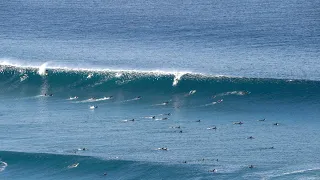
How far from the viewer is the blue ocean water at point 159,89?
353 ft

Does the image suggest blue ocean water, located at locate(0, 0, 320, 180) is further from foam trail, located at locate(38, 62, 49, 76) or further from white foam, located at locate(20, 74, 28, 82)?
foam trail, located at locate(38, 62, 49, 76)

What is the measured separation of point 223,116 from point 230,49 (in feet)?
80.9

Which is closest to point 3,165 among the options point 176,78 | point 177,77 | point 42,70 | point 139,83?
point 139,83

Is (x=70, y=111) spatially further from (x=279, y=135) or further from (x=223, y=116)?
(x=279, y=135)

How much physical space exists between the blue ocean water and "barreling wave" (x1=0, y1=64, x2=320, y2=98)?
17 centimetres

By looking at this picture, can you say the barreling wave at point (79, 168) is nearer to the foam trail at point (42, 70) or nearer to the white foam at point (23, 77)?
the white foam at point (23, 77)

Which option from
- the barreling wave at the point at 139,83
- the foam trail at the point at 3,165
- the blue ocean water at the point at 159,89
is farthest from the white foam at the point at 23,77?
the foam trail at the point at 3,165

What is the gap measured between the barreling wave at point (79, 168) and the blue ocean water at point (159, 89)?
0.11 meters

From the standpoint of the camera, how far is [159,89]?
13188 centimetres

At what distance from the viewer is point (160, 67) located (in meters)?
137

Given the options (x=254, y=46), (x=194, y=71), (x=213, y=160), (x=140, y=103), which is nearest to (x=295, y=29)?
(x=254, y=46)

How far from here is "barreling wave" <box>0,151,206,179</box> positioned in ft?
344

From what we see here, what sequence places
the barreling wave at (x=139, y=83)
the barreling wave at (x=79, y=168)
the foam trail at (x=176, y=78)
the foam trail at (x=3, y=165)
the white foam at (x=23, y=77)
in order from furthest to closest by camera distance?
the white foam at (x=23, y=77) → the foam trail at (x=176, y=78) → the barreling wave at (x=139, y=83) → the foam trail at (x=3, y=165) → the barreling wave at (x=79, y=168)

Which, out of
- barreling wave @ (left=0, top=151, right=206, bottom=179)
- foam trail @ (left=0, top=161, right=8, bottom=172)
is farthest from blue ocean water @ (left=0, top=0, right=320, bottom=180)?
foam trail @ (left=0, top=161, right=8, bottom=172)
